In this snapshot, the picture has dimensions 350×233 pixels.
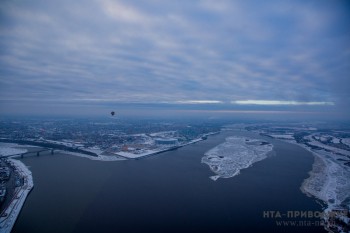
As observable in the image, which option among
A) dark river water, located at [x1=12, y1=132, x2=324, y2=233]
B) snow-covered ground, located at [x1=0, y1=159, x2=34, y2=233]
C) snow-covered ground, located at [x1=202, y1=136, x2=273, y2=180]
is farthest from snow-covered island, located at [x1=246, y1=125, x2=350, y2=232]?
snow-covered ground, located at [x1=0, y1=159, x2=34, y2=233]

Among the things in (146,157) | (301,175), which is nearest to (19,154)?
(146,157)

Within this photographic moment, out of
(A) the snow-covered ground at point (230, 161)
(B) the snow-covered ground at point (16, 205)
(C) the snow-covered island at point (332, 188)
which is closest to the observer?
(B) the snow-covered ground at point (16, 205)

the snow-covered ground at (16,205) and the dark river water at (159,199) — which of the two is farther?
the dark river water at (159,199)

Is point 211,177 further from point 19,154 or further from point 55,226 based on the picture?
point 19,154

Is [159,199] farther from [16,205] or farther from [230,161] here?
[230,161]

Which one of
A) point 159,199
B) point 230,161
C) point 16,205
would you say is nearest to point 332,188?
point 230,161

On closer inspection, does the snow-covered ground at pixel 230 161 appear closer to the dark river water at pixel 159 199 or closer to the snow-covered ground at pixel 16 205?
the dark river water at pixel 159 199

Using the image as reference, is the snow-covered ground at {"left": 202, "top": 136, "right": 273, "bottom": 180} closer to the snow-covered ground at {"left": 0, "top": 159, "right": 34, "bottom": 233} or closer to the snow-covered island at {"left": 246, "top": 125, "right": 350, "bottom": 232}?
the snow-covered island at {"left": 246, "top": 125, "right": 350, "bottom": 232}

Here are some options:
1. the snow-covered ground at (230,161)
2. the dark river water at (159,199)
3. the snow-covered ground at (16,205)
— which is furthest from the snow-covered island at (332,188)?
the snow-covered ground at (16,205)
